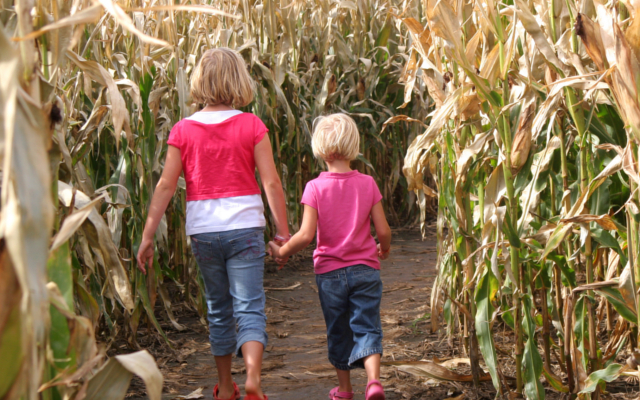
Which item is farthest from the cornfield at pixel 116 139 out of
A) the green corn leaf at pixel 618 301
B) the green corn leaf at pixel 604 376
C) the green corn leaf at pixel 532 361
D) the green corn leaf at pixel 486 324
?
the green corn leaf at pixel 604 376

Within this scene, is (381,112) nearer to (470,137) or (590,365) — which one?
(470,137)

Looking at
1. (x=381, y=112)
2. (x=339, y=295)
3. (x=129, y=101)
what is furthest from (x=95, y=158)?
(x=381, y=112)

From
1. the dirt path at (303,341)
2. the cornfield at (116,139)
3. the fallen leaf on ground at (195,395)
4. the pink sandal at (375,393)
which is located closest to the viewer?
the cornfield at (116,139)

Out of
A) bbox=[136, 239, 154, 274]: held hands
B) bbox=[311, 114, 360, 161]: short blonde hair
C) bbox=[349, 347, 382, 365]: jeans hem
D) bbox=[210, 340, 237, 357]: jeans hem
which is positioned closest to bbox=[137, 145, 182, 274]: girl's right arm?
bbox=[136, 239, 154, 274]: held hands

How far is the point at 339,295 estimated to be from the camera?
2.60 m

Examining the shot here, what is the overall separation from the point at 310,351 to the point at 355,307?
39.8 inches

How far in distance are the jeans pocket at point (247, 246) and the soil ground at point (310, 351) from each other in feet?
2.28

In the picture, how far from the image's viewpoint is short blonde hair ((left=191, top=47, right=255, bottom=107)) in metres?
2.62

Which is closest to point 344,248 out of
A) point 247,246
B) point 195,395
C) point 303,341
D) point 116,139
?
point 247,246

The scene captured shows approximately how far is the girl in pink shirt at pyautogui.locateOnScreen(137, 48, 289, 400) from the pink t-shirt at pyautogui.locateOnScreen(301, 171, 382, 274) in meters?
0.16

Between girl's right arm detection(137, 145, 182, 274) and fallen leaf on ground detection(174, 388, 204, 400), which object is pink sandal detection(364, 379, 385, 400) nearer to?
fallen leaf on ground detection(174, 388, 204, 400)

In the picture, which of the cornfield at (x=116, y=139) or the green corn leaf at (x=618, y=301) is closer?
the cornfield at (x=116, y=139)

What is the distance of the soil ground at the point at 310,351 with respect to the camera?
2.84 m

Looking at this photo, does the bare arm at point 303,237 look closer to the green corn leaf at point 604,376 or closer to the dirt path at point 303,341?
the dirt path at point 303,341
